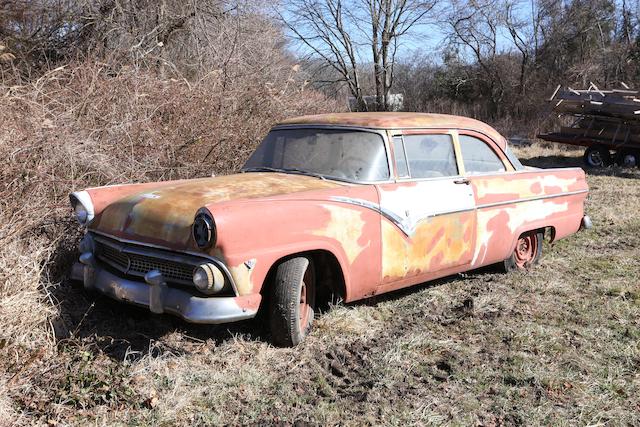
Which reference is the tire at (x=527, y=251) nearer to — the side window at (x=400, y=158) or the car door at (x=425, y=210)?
the car door at (x=425, y=210)

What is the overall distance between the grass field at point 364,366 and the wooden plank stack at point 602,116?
31.8 feet

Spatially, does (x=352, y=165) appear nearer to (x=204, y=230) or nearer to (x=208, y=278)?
(x=204, y=230)

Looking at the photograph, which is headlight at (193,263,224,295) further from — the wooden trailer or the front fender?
the wooden trailer

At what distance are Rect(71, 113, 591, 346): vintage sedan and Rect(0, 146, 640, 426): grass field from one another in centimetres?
27

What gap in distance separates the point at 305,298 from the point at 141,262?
1.08m

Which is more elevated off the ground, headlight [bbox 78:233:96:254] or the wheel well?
headlight [bbox 78:233:96:254]

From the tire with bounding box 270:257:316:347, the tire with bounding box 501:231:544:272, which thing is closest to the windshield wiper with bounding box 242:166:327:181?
the tire with bounding box 270:257:316:347

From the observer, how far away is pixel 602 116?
13766 millimetres

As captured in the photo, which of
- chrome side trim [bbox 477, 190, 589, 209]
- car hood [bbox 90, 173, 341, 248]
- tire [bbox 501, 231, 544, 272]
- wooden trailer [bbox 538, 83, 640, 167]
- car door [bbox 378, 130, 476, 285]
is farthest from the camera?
wooden trailer [bbox 538, 83, 640, 167]

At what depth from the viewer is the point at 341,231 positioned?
375 cm

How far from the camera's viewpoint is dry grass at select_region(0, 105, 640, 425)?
2953 millimetres

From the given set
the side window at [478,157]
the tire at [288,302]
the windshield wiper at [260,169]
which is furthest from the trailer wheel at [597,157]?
the tire at [288,302]

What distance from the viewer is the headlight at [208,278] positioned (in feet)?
10.5

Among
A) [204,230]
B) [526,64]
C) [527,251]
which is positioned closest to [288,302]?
[204,230]
